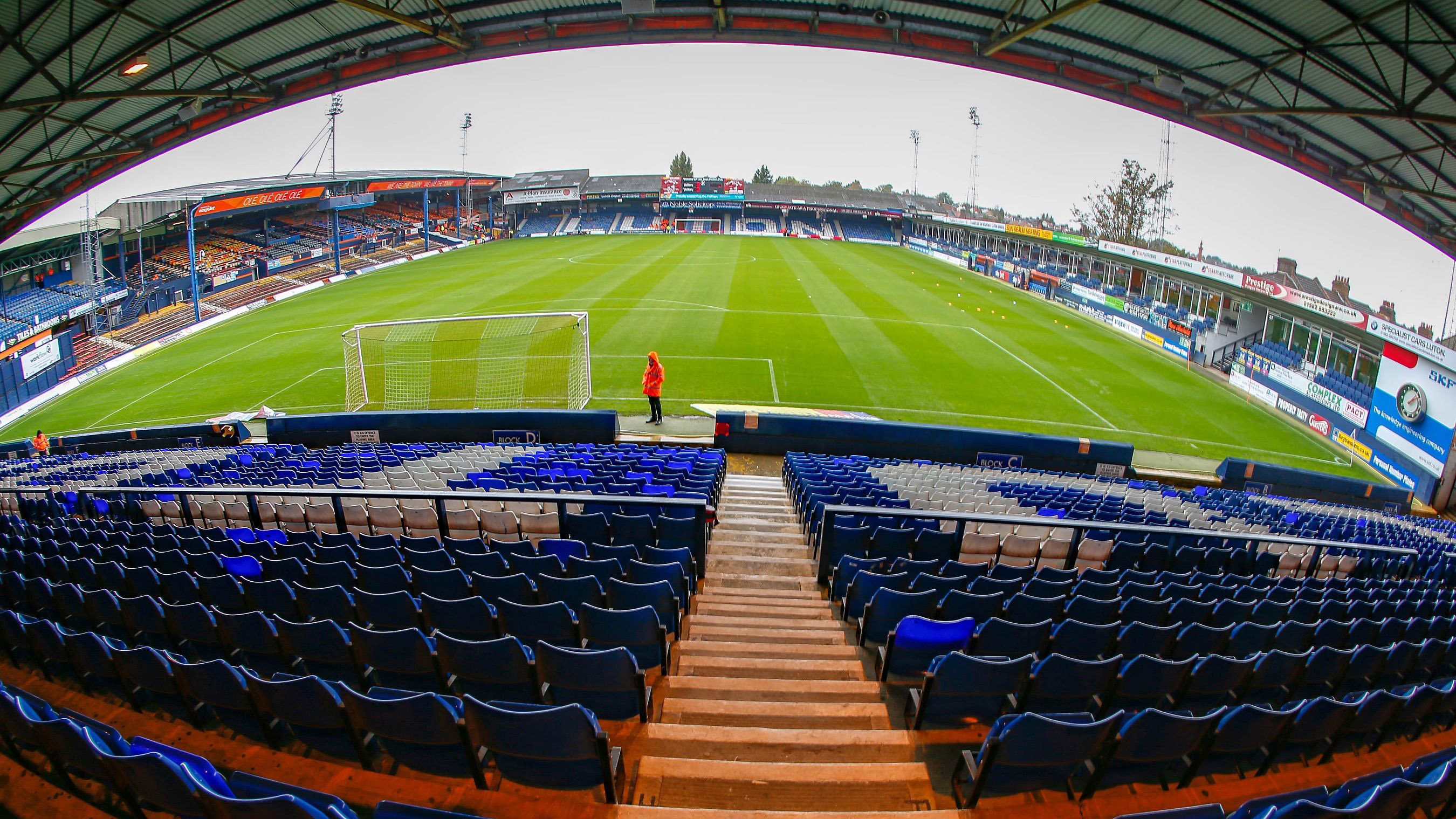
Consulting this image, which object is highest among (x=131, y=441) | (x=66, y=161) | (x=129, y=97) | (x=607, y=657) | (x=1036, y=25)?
(x=1036, y=25)

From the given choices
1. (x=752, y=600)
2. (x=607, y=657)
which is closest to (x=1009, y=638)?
(x=752, y=600)

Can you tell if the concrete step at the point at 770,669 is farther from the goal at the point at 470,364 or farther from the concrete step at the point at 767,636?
the goal at the point at 470,364

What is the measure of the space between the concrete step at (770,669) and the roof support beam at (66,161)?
69.4 feet

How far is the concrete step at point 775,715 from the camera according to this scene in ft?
13.7

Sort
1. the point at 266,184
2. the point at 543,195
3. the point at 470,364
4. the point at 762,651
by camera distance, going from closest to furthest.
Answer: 1. the point at 762,651
2. the point at 470,364
3. the point at 266,184
4. the point at 543,195

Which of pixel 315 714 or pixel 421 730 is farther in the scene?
pixel 315 714

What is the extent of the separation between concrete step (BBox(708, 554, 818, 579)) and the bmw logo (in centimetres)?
2148

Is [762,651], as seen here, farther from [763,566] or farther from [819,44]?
[819,44]

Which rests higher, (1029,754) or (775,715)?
(1029,754)

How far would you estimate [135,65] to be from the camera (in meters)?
14.0

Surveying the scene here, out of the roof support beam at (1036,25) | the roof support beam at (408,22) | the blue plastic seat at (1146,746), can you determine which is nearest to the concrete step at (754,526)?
the blue plastic seat at (1146,746)

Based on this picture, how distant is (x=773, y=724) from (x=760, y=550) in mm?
4001

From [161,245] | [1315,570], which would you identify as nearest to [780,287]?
[1315,570]

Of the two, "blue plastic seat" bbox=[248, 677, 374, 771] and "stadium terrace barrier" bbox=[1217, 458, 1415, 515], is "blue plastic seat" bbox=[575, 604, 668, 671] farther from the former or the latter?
"stadium terrace barrier" bbox=[1217, 458, 1415, 515]
